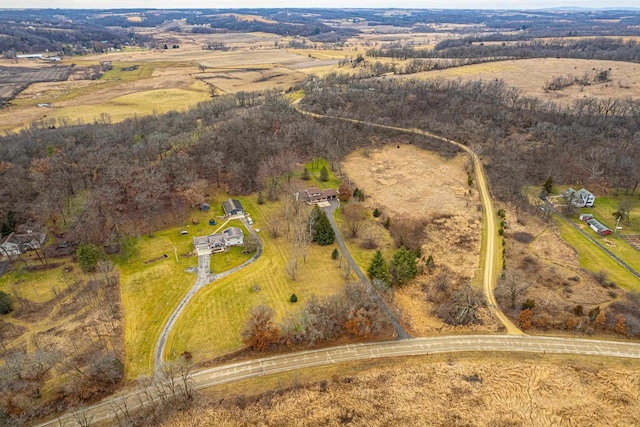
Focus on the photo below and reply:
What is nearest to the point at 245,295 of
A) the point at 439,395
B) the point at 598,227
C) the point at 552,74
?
the point at 439,395

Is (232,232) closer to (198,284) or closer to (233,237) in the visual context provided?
(233,237)

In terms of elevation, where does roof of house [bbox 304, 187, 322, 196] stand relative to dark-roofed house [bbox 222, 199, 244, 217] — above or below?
above

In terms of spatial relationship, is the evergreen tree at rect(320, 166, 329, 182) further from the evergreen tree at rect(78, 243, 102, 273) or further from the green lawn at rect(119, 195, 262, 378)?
the evergreen tree at rect(78, 243, 102, 273)

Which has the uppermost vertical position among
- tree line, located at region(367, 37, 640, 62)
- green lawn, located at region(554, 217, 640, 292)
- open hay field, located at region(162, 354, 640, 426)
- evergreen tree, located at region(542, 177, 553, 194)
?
tree line, located at region(367, 37, 640, 62)

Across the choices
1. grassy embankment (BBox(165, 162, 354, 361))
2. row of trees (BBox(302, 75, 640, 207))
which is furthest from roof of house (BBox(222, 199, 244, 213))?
row of trees (BBox(302, 75, 640, 207))

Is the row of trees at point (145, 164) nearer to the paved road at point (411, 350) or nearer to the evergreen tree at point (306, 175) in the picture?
the evergreen tree at point (306, 175)

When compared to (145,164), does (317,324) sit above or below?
below

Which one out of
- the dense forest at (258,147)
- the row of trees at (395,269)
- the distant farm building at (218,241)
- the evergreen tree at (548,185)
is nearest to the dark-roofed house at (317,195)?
the dense forest at (258,147)
